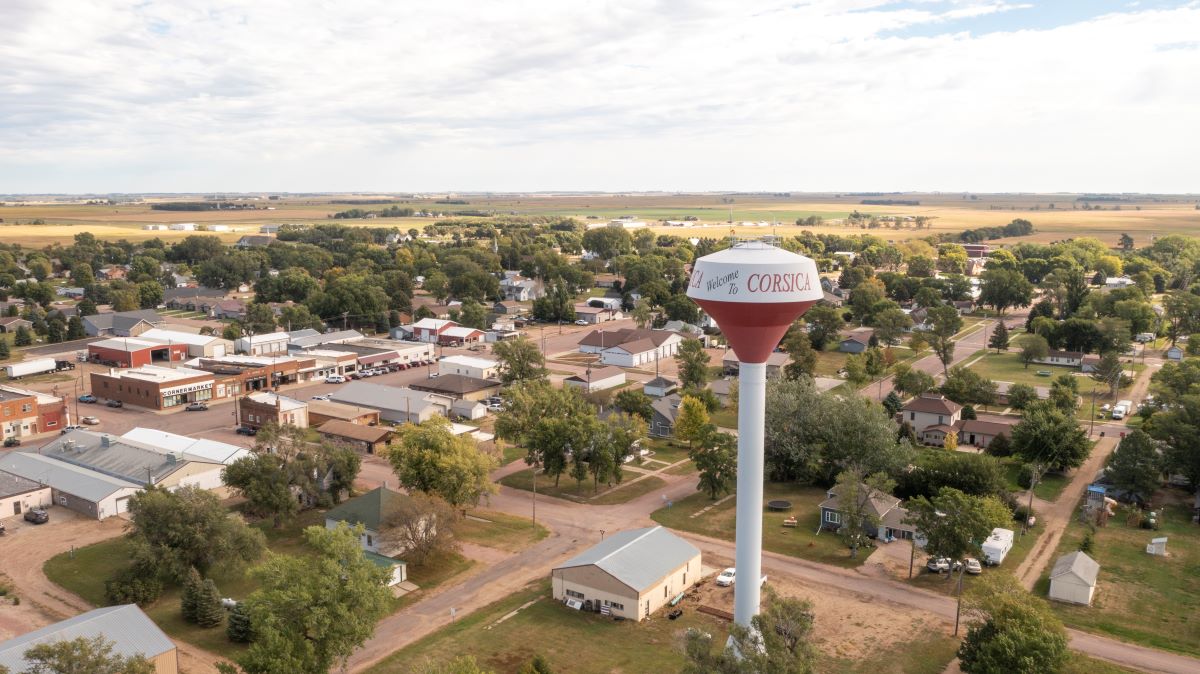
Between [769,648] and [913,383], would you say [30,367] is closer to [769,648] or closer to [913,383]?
[913,383]

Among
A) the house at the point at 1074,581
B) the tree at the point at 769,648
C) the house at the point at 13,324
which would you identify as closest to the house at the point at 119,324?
the house at the point at 13,324

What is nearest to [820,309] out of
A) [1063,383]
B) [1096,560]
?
[1063,383]

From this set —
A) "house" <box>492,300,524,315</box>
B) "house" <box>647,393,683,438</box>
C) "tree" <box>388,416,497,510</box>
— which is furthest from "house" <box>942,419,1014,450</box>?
"house" <box>492,300,524,315</box>

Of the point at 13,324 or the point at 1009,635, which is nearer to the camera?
the point at 1009,635

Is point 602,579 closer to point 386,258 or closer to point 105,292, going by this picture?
point 105,292

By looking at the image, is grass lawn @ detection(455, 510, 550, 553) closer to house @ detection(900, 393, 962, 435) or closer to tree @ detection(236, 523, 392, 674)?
tree @ detection(236, 523, 392, 674)

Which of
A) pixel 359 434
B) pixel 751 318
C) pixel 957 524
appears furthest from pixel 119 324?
pixel 957 524
